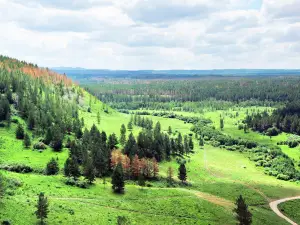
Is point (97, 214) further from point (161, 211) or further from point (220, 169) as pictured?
point (220, 169)

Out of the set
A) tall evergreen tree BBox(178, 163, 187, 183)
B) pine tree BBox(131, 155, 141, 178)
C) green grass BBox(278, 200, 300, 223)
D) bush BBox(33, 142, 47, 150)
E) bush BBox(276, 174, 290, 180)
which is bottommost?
bush BBox(276, 174, 290, 180)

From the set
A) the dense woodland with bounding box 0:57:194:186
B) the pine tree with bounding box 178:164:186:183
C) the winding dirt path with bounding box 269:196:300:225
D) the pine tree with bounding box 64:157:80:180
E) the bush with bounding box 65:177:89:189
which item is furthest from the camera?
the pine tree with bounding box 178:164:186:183

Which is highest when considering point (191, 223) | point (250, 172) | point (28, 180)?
point (28, 180)

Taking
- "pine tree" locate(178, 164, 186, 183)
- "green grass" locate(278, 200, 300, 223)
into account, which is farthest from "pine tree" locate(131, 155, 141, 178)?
"green grass" locate(278, 200, 300, 223)

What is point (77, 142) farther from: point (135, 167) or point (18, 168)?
point (18, 168)

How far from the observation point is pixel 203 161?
18750 centimetres

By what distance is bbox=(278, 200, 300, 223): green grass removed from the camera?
4311 inches

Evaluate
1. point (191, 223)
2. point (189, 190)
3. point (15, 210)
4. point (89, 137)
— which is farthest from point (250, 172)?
point (15, 210)

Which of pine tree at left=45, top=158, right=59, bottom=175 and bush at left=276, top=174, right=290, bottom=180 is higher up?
pine tree at left=45, top=158, right=59, bottom=175

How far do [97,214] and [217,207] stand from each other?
4193 centimetres

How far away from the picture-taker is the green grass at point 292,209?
109 m

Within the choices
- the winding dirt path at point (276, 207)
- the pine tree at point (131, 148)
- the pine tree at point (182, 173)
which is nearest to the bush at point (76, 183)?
the pine tree at point (131, 148)

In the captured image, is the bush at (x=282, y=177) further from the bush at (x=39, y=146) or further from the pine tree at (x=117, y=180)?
the bush at (x=39, y=146)

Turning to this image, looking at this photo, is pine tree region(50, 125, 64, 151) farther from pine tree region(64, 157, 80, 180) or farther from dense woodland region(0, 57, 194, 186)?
pine tree region(64, 157, 80, 180)
